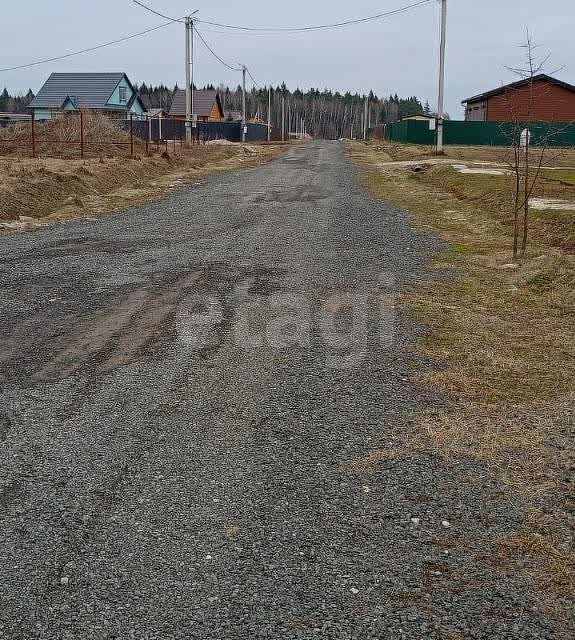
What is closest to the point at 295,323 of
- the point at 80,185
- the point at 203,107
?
the point at 80,185

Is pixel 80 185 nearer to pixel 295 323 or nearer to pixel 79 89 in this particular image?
pixel 295 323

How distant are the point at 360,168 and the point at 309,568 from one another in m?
28.4

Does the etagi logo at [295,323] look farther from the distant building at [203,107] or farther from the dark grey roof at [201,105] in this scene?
the dark grey roof at [201,105]

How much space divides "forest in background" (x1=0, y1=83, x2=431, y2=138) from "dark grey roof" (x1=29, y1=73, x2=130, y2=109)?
8606 cm

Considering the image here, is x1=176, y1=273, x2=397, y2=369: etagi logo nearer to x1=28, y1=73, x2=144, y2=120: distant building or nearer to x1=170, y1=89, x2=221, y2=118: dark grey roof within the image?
x1=28, y1=73, x2=144, y2=120: distant building

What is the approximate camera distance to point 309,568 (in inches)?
126

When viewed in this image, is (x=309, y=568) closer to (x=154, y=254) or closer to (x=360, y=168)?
(x=154, y=254)

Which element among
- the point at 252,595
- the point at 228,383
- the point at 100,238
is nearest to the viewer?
the point at 252,595

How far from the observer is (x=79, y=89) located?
6256 centimetres

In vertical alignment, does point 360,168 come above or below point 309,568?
above

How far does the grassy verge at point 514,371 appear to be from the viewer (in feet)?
12.3

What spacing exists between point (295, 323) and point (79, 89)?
61.1 metres

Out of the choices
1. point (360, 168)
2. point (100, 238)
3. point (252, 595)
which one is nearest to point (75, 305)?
point (100, 238)

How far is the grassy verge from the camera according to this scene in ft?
12.3
